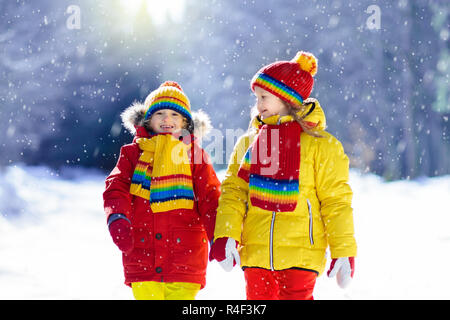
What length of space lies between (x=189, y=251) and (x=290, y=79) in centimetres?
115

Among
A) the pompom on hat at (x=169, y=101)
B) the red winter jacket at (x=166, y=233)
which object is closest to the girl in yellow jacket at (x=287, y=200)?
the red winter jacket at (x=166, y=233)

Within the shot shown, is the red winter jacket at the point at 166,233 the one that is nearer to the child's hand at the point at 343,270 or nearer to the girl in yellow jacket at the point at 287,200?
the girl in yellow jacket at the point at 287,200

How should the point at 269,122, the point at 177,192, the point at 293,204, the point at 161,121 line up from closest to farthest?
the point at 293,204
the point at 269,122
the point at 177,192
the point at 161,121

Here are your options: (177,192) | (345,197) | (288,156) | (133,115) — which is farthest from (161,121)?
(345,197)

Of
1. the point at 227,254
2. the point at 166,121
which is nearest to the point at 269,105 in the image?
the point at 166,121

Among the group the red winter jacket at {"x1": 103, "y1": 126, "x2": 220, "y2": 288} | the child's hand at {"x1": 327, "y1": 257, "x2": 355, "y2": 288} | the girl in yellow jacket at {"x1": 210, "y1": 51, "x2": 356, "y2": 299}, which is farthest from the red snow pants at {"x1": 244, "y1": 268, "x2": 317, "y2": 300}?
the red winter jacket at {"x1": 103, "y1": 126, "x2": 220, "y2": 288}

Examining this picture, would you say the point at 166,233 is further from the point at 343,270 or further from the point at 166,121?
the point at 343,270

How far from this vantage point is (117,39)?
5949 mm

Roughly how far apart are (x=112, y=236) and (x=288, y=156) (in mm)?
1101

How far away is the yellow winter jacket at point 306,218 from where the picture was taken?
2.81 meters

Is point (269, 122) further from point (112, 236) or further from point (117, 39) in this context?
point (117, 39)

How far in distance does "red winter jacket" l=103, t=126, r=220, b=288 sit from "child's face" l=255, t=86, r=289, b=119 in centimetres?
Answer: 57

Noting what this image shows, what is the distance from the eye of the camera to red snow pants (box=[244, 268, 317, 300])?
9.15ft

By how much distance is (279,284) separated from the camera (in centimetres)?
286
